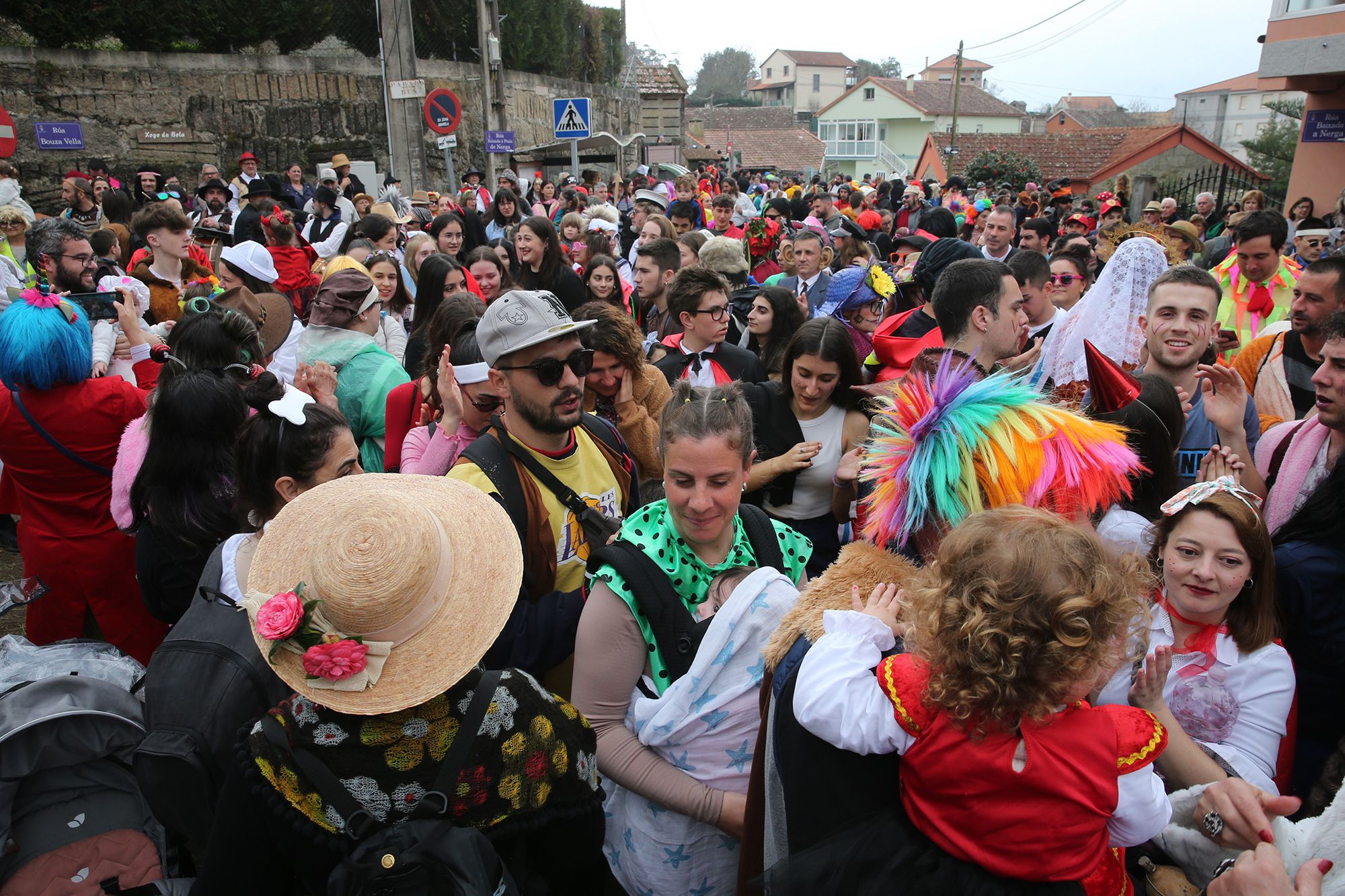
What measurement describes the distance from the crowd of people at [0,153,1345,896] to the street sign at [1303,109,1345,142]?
557 inches

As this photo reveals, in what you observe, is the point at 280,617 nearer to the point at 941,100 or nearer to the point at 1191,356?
the point at 1191,356

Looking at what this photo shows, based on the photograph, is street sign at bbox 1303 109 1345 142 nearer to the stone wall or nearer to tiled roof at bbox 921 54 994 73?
the stone wall

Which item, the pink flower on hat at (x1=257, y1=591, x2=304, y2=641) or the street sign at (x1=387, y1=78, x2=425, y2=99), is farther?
the street sign at (x1=387, y1=78, x2=425, y2=99)

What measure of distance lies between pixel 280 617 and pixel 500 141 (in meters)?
14.1

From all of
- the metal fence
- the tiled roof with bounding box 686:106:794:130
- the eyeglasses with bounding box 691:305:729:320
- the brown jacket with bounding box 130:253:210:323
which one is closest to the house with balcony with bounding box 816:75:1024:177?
the tiled roof with bounding box 686:106:794:130

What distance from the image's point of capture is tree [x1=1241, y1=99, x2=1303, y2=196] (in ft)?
85.3

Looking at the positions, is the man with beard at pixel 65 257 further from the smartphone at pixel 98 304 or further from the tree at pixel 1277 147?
the tree at pixel 1277 147

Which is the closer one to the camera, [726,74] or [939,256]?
[939,256]

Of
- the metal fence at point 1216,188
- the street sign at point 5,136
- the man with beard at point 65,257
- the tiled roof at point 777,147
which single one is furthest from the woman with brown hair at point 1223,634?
the tiled roof at point 777,147

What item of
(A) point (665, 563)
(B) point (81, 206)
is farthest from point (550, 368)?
(B) point (81, 206)

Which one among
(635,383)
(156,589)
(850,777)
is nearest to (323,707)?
(850,777)

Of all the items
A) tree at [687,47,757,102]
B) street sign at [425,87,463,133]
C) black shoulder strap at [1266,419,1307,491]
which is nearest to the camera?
black shoulder strap at [1266,419,1307,491]

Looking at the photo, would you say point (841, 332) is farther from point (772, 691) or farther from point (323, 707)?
point (323, 707)

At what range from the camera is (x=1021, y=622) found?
135 cm
